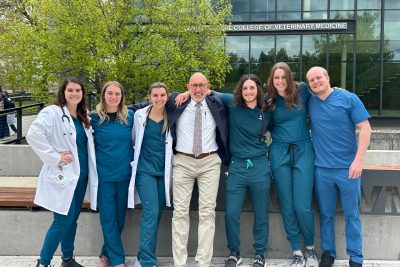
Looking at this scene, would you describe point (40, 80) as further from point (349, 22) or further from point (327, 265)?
point (349, 22)

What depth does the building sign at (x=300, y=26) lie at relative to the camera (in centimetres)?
2041

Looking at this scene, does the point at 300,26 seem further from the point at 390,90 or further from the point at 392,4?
the point at 390,90

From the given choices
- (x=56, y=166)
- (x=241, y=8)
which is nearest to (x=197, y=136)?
(x=56, y=166)

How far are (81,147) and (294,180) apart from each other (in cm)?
224

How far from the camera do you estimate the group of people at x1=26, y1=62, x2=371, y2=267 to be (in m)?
4.47

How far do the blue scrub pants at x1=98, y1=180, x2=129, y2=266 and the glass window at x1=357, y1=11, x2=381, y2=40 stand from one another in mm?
18742

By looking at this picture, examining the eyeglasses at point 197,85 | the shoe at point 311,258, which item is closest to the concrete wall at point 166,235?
the shoe at point 311,258

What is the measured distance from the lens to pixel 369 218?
5.11 metres

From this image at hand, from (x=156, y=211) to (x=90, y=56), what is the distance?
19.2 feet

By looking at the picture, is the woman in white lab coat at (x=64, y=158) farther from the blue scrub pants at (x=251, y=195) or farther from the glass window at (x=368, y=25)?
the glass window at (x=368, y=25)

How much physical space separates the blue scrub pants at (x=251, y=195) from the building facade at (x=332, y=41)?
53.7 feet

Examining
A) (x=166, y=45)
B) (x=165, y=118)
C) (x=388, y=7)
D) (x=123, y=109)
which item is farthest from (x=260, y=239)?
(x=388, y=7)

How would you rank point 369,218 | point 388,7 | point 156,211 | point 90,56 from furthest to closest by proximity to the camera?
point 388,7 < point 90,56 < point 369,218 < point 156,211

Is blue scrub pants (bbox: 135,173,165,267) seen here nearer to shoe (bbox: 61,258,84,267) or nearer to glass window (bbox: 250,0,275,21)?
shoe (bbox: 61,258,84,267)
